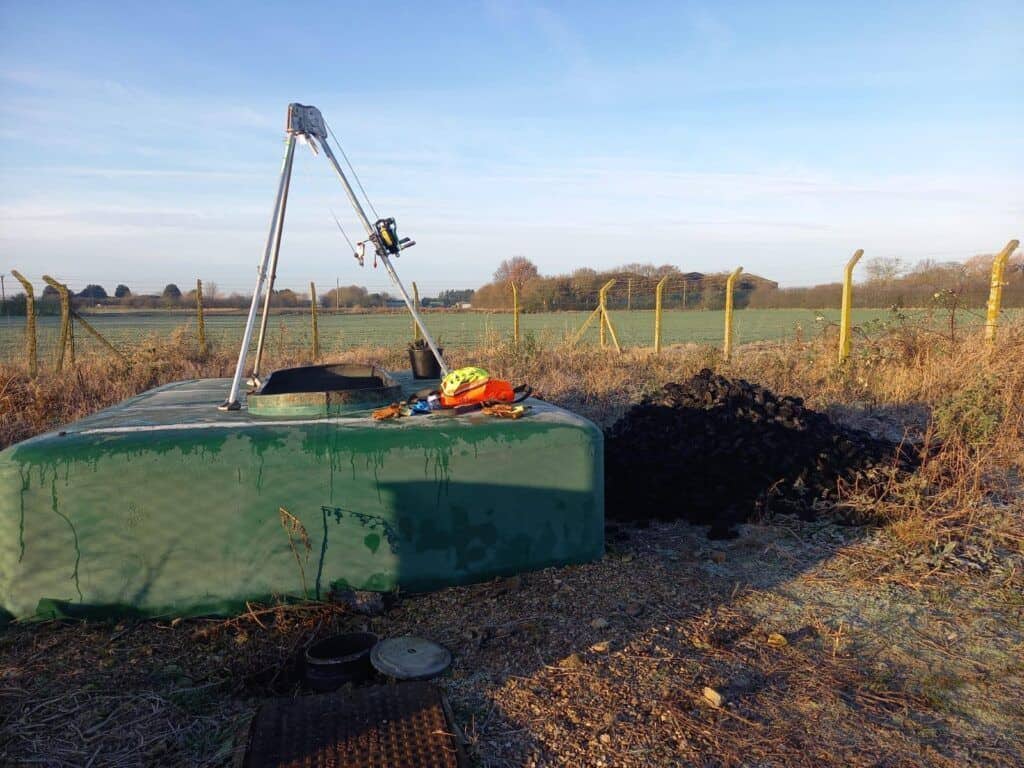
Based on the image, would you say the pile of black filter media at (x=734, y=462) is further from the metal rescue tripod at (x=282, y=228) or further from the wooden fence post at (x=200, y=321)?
the wooden fence post at (x=200, y=321)

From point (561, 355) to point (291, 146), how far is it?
28.3 ft

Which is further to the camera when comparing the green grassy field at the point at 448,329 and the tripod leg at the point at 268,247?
the green grassy field at the point at 448,329

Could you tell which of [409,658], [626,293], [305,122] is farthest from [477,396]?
[626,293]

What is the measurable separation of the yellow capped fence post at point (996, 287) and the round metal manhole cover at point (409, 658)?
29.3ft

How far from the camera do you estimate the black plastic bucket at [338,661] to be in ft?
9.52

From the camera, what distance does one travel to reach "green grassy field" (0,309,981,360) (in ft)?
46.5

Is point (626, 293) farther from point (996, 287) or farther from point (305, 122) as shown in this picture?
point (305, 122)

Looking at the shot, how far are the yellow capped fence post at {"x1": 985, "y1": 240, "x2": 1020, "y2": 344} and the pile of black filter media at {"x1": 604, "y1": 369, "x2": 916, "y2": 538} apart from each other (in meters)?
4.73

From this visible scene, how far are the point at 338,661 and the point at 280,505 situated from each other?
90 cm

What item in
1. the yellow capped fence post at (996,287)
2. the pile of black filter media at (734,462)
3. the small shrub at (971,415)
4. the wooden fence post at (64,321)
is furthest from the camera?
the wooden fence post at (64,321)

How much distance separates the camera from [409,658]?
9.96ft

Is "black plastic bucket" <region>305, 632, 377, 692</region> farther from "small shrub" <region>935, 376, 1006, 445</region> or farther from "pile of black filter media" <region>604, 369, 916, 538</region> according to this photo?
"small shrub" <region>935, 376, 1006, 445</region>

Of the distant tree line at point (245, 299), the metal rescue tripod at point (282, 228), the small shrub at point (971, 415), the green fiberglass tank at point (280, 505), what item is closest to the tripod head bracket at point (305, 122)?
the metal rescue tripod at point (282, 228)

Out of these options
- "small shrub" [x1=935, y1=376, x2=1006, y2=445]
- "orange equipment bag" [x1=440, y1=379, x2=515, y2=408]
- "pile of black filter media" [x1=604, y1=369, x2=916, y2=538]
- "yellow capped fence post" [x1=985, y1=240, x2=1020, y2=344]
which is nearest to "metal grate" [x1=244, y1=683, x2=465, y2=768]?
"orange equipment bag" [x1=440, y1=379, x2=515, y2=408]
